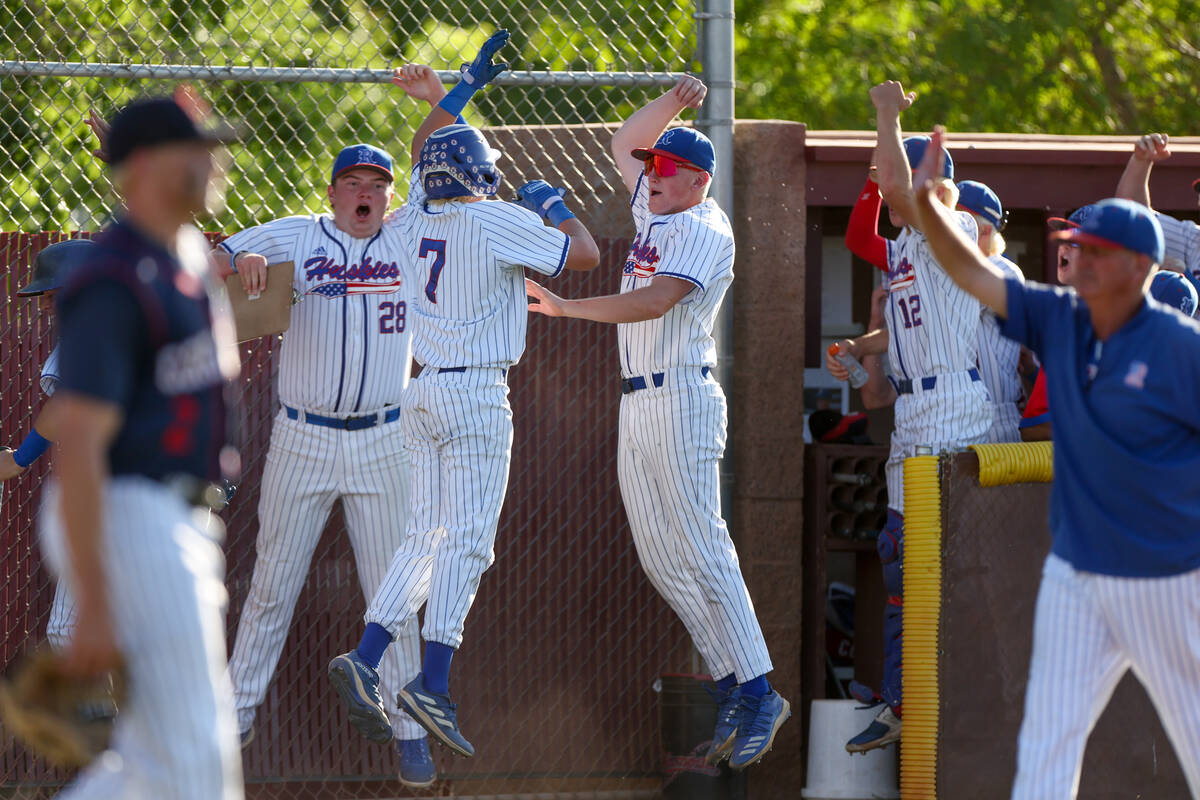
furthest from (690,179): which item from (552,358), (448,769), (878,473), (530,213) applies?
(448,769)

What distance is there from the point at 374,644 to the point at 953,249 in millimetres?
2454

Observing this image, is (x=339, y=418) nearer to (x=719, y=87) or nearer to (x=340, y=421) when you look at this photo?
(x=340, y=421)

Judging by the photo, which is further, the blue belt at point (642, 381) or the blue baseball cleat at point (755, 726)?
the blue belt at point (642, 381)

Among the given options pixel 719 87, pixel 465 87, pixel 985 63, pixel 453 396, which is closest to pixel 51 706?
pixel 453 396

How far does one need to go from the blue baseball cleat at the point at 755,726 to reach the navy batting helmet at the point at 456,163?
2.18m

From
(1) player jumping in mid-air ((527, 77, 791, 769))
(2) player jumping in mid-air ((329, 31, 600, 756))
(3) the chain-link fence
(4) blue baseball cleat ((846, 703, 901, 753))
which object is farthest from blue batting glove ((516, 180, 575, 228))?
(4) blue baseball cleat ((846, 703, 901, 753))

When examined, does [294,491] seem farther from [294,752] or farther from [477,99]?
[477,99]

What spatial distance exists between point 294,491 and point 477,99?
20.8 ft

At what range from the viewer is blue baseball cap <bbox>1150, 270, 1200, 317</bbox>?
5527 millimetres

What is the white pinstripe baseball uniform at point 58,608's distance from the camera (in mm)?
5324

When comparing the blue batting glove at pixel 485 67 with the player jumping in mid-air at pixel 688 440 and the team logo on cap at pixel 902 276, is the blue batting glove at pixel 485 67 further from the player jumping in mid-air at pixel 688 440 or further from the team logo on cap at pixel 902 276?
the team logo on cap at pixel 902 276

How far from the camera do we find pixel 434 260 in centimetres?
523

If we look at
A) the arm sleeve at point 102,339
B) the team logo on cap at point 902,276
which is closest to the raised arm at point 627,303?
the team logo on cap at point 902,276

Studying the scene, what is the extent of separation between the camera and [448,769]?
619 cm
